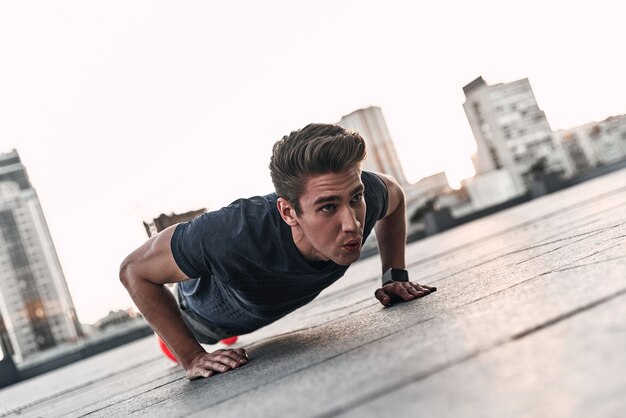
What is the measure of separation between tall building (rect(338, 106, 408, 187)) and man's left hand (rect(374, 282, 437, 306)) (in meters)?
19.2

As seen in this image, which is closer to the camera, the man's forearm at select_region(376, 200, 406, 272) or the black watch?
the black watch

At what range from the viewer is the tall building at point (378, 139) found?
23844mm

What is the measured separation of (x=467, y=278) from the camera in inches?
112

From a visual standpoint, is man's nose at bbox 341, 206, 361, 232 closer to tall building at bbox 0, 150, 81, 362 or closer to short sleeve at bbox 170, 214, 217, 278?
short sleeve at bbox 170, 214, 217, 278

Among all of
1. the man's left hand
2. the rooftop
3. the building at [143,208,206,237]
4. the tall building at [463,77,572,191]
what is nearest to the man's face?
the rooftop

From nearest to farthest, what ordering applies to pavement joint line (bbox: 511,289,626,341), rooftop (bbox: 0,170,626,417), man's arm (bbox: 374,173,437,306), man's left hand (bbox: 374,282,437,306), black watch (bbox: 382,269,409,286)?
rooftop (bbox: 0,170,626,417) < pavement joint line (bbox: 511,289,626,341) < man's left hand (bbox: 374,282,437,306) < black watch (bbox: 382,269,409,286) < man's arm (bbox: 374,173,437,306)

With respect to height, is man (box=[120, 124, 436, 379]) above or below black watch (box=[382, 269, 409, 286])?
above

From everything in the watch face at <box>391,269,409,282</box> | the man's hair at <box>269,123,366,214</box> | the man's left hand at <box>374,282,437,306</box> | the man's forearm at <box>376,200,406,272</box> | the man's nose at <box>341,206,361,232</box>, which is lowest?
the man's left hand at <box>374,282,437,306</box>

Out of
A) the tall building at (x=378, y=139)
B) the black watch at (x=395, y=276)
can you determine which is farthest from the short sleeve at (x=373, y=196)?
the tall building at (x=378, y=139)

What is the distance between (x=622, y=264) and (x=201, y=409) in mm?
1337

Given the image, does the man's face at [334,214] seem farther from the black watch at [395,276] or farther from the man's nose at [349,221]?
the black watch at [395,276]

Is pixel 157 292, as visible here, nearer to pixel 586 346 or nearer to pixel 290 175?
pixel 290 175

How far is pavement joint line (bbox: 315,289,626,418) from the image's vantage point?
1.10m

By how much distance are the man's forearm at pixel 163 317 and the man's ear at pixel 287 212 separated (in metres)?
0.67
